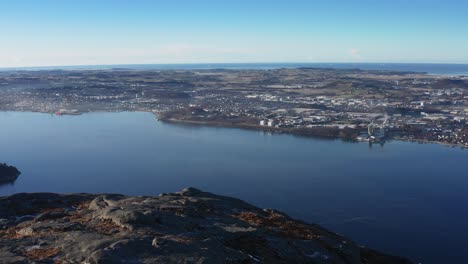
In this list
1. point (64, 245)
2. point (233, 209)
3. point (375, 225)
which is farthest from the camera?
point (375, 225)

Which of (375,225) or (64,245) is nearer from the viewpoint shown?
(64,245)

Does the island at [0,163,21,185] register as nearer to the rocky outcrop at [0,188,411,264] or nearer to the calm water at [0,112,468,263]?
the calm water at [0,112,468,263]

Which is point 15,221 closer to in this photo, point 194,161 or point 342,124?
point 194,161

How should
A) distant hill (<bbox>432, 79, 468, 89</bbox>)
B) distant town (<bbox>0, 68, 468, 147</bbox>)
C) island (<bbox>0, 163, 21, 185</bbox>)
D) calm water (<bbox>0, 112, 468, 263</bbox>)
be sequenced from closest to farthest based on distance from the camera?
calm water (<bbox>0, 112, 468, 263</bbox>) < island (<bbox>0, 163, 21, 185</bbox>) < distant town (<bbox>0, 68, 468, 147</bbox>) < distant hill (<bbox>432, 79, 468, 89</bbox>)

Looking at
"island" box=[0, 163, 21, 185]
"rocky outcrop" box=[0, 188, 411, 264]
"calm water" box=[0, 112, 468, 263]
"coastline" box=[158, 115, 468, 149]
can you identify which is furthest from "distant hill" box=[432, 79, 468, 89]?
"rocky outcrop" box=[0, 188, 411, 264]

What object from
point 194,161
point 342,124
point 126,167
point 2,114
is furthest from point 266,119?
point 2,114

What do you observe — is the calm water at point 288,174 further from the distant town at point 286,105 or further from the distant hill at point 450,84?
the distant hill at point 450,84

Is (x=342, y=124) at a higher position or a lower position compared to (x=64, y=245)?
lower

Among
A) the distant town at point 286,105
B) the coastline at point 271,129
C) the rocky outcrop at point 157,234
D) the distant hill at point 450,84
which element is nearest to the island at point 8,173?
the rocky outcrop at point 157,234
